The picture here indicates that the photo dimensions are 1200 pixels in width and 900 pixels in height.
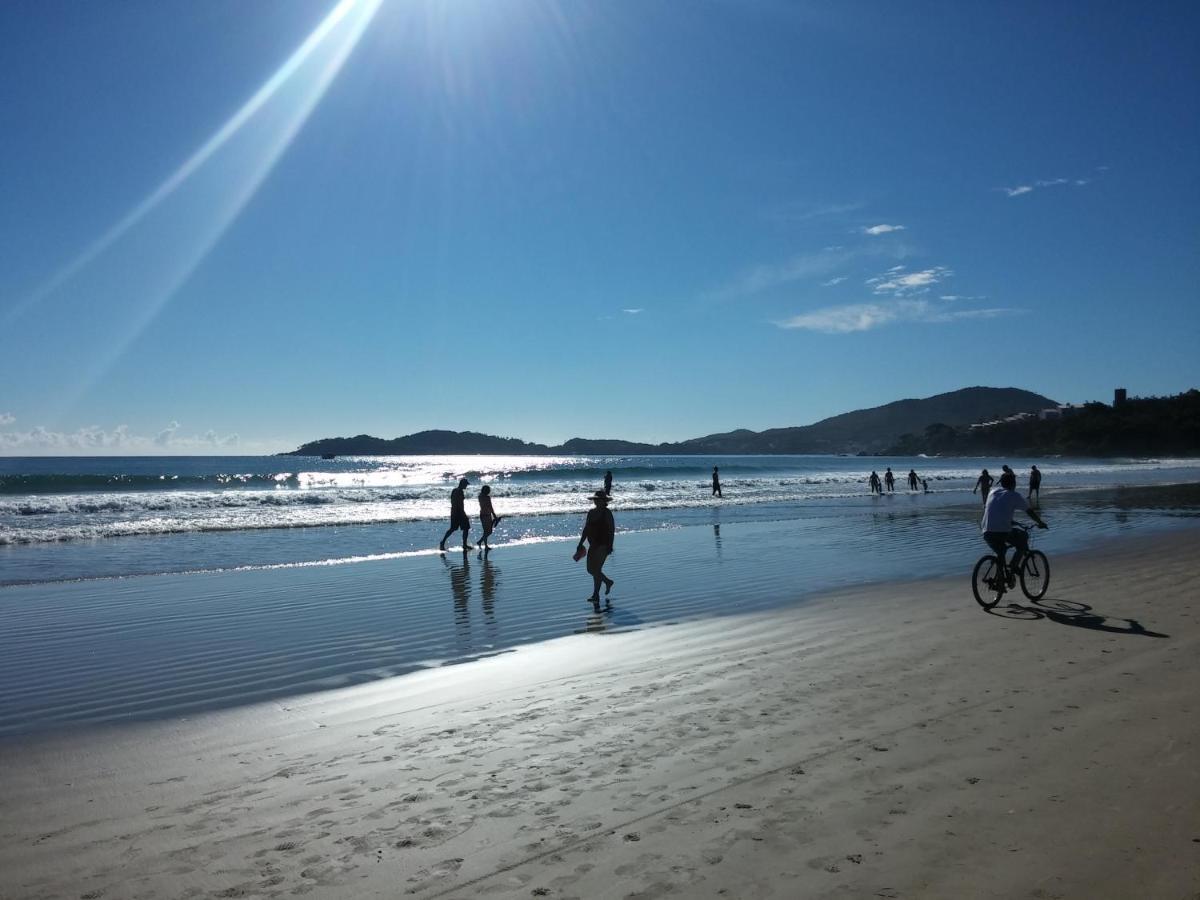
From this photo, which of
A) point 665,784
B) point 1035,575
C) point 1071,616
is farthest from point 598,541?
point 665,784

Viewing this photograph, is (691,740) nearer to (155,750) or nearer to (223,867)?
(223,867)

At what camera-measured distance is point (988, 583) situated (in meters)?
10.8

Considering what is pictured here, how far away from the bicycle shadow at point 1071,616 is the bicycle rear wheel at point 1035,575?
0.14m

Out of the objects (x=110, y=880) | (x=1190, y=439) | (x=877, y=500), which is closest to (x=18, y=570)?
(x=110, y=880)

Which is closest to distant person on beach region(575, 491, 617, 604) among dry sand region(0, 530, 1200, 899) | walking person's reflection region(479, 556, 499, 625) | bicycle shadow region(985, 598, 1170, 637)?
walking person's reflection region(479, 556, 499, 625)

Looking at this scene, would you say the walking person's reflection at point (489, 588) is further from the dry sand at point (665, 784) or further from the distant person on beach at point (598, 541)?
the dry sand at point (665, 784)

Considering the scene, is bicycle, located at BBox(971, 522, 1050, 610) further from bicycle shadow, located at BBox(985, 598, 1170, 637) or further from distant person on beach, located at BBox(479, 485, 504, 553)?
distant person on beach, located at BBox(479, 485, 504, 553)

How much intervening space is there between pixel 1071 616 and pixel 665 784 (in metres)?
7.63

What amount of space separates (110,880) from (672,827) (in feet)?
9.32

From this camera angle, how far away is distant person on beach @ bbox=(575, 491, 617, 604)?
1221 centimetres

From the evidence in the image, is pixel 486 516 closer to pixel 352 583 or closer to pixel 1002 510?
pixel 352 583

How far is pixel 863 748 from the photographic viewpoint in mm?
5168

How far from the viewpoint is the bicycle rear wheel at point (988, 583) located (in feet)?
35.2

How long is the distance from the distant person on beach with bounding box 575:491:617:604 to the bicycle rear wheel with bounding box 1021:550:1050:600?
612 centimetres
